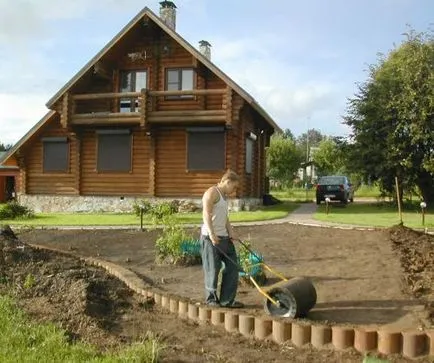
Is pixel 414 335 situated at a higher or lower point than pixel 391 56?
lower

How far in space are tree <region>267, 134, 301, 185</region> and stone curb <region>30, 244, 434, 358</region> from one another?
55.1 meters

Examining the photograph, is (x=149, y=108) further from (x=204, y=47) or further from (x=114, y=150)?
(x=204, y=47)

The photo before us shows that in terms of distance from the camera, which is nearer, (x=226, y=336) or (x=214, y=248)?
(x=226, y=336)

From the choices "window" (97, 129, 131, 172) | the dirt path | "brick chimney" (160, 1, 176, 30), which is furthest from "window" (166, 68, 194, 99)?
the dirt path

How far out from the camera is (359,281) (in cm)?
744

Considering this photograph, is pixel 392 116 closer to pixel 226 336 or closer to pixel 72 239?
pixel 72 239

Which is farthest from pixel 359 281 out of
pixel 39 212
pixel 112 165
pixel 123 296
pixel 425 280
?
pixel 39 212

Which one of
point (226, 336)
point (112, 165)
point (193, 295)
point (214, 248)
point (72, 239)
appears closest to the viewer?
point (226, 336)

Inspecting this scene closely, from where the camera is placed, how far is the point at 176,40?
2211 centimetres

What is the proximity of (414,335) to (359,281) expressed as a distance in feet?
8.27

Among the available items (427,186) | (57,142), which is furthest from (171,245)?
(427,186)

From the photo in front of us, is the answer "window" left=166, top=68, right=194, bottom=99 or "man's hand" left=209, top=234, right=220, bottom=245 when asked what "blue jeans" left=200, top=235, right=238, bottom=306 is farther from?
"window" left=166, top=68, right=194, bottom=99

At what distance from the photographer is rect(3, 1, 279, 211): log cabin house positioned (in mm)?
22186

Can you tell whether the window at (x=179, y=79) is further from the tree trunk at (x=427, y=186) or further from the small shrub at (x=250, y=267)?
the small shrub at (x=250, y=267)
